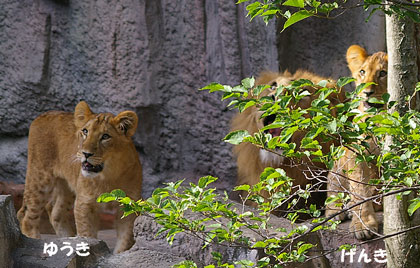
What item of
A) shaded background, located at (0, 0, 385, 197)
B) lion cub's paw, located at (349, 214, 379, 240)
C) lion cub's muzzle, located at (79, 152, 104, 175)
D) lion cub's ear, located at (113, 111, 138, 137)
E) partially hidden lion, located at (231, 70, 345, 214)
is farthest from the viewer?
shaded background, located at (0, 0, 385, 197)

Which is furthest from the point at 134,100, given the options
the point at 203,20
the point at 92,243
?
the point at 92,243

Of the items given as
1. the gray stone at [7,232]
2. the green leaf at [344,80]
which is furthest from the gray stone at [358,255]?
the green leaf at [344,80]

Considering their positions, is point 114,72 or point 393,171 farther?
point 114,72

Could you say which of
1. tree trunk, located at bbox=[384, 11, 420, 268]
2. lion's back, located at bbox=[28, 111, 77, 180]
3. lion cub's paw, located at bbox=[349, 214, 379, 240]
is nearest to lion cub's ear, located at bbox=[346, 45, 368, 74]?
lion cub's paw, located at bbox=[349, 214, 379, 240]

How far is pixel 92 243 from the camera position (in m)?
4.02

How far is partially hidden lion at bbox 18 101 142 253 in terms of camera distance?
16.2 ft

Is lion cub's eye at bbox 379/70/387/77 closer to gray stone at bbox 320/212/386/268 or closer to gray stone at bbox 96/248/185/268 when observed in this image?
gray stone at bbox 320/212/386/268

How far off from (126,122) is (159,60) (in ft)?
3.40

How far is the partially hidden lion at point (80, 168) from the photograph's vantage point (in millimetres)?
4934

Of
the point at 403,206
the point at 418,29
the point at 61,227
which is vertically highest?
the point at 418,29

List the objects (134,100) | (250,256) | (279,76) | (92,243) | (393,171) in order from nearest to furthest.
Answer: (393,171)
(250,256)
(92,243)
(279,76)
(134,100)

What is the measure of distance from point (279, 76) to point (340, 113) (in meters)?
2.54

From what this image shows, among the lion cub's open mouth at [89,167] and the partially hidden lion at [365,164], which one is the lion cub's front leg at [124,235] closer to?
the lion cub's open mouth at [89,167]

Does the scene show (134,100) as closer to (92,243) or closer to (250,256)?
(92,243)
